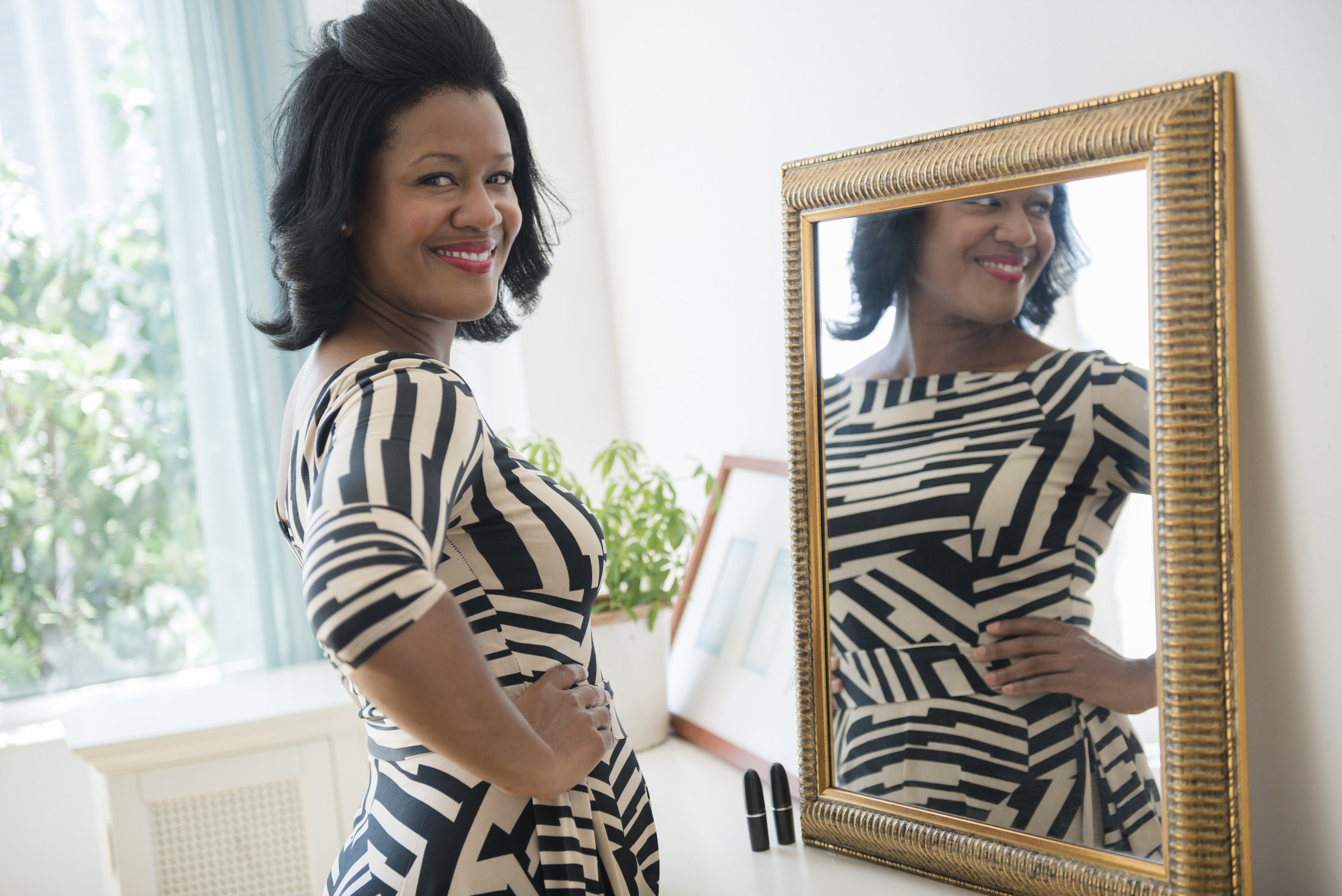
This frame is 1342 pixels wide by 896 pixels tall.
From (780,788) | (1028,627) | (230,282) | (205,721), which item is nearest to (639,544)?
(780,788)

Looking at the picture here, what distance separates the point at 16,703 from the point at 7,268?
1.10 meters

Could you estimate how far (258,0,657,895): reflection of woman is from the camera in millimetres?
902

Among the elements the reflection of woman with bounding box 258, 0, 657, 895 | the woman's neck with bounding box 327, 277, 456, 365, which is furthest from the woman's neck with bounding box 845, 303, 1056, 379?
the woman's neck with bounding box 327, 277, 456, 365

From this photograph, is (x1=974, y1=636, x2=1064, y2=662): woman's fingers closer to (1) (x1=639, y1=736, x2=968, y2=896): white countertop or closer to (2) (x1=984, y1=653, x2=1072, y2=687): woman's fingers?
(2) (x1=984, y1=653, x2=1072, y2=687): woman's fingers

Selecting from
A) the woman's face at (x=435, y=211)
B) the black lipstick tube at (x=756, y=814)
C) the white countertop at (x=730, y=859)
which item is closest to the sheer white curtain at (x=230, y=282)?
the white countertop at (x=730, y=859)

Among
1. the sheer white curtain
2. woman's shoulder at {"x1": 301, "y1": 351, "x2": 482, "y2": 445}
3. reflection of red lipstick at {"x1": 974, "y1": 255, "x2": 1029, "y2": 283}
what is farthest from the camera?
the sheer white curtain

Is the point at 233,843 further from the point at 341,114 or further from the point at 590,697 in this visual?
the point at 341,114

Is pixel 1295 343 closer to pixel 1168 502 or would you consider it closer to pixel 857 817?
pixel 1168 502

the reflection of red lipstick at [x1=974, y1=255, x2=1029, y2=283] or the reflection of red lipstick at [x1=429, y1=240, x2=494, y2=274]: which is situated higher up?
the reflection of red lipstick at [x1=429, y1=240, x2=494, y2=274]

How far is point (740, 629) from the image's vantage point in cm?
169

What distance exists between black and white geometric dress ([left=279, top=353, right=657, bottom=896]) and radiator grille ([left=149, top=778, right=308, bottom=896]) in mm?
999

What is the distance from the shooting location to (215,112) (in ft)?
7.78

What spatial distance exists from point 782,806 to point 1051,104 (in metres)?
0.94

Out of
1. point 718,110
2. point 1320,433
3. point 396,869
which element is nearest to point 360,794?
point 396,869
